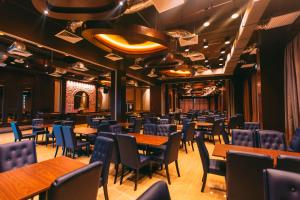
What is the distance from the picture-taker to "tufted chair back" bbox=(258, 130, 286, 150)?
3.19m

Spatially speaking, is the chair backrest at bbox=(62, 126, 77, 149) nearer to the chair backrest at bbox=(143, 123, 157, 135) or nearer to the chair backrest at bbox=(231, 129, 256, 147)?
the chair backrest at bbox=(143, 123, 157, 135)

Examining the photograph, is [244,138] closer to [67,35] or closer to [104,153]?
[104,153]

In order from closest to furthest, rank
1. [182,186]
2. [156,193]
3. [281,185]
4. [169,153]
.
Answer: [156,193] → [281,185] → [182,186] → [169,153]

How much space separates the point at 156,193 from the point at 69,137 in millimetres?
3789

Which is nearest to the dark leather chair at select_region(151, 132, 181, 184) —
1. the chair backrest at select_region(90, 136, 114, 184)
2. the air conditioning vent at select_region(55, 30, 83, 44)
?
the chair backrest at select_region(90, 136, 114, 184)

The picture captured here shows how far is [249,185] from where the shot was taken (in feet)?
6.17

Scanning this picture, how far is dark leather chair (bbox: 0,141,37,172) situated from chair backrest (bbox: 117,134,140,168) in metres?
1.33

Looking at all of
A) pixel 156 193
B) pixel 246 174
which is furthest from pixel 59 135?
pixel 246 174

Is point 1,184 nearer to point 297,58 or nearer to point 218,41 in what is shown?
point 297,58

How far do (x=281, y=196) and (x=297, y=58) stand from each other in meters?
→ 4.14

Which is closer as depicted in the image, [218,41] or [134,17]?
[134,17]

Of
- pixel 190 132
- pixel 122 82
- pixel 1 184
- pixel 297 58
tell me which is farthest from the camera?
pixel 122 82

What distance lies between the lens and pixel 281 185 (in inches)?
51.1

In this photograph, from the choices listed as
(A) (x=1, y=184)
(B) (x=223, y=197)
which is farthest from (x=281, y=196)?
(A) (x=1, y=184)
